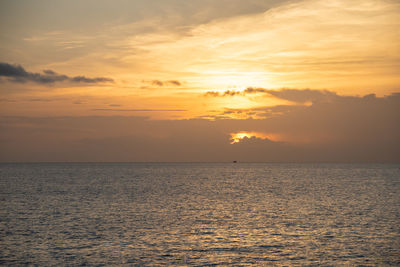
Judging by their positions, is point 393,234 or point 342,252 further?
point 393,234

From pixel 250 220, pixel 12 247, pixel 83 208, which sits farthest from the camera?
pixel 83 208

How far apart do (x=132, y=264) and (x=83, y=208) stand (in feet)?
142

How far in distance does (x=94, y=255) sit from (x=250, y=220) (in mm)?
26978

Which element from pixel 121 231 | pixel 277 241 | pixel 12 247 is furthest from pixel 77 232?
pixel 277 241

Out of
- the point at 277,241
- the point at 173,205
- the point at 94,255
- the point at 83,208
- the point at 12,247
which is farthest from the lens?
the point at 173,205

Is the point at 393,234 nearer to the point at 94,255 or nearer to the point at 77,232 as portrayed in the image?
the point at 94,255

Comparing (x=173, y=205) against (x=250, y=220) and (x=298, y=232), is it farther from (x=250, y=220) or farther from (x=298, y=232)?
(x=298, y=232)

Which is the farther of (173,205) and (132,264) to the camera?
(173,205)

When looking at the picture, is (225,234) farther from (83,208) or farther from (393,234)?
(83,208)

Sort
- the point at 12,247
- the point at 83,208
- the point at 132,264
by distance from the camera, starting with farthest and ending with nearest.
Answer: the point at 83,208 < the point at 12,247 < the point at 132,264

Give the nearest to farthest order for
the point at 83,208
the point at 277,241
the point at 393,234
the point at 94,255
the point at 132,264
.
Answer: the point at 132,264
the point at 94,255
the point at 277,241
the point at 393,234
the point at 83,208

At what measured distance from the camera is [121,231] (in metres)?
49.2

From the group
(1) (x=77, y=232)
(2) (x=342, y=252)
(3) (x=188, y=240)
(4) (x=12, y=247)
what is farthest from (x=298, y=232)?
(4) (x=12, y=247)

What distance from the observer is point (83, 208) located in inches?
2931
